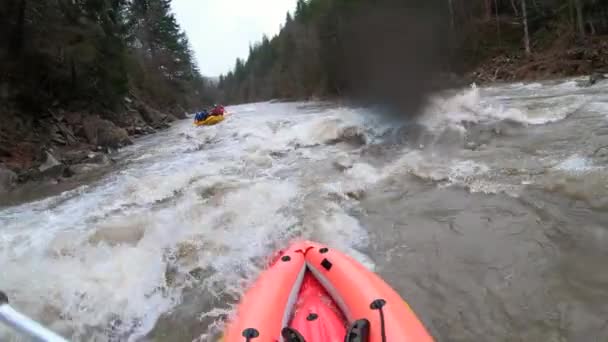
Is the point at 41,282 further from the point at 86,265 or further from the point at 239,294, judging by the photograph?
the point at 239,294

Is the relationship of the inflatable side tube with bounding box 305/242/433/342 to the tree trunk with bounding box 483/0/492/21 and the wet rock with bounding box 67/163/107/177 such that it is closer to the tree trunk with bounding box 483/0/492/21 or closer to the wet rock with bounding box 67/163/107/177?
the wet rock with bounding box 67/163/107/177

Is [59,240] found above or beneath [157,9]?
beneath

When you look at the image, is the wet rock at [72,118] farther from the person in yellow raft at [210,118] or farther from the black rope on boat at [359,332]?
the black rope on boat at [359,332]

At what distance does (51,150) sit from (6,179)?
2957 mm

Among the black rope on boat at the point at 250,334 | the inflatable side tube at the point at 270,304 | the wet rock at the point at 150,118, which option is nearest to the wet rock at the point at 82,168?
the inflatable side tube at the point at 270,304

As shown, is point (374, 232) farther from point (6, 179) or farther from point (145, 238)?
point (6, 179)

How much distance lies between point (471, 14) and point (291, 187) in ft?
55.7

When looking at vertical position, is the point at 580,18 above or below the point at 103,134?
above

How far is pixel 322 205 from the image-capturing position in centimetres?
558

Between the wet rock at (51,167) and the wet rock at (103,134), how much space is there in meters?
3.31

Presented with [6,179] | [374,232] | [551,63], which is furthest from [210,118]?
[374,232]

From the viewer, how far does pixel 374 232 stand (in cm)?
464

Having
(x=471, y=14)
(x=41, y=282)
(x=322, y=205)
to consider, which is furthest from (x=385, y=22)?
(x=471, y=14)

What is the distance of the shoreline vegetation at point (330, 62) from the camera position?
28.9 feet
